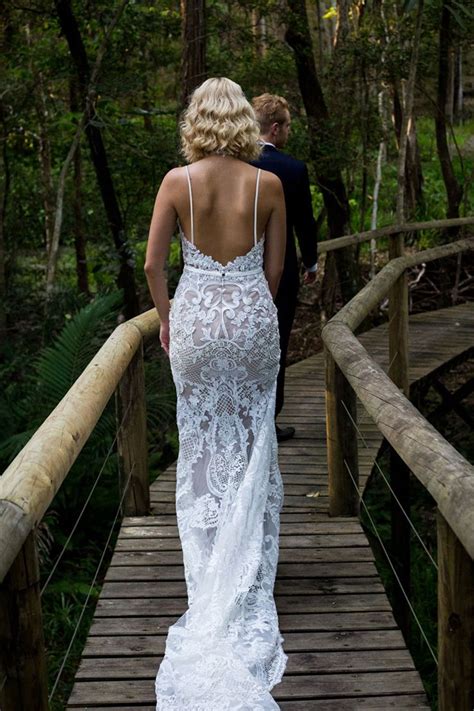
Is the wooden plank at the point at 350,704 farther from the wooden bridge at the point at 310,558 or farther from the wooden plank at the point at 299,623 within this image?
the wooden plank at the point at 299,623

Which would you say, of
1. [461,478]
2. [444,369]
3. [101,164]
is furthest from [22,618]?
[101,164]

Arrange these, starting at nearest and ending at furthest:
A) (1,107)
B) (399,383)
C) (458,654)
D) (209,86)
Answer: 1. (458,654)
2. (209,86)
3. (399,383)
4. (1,107)

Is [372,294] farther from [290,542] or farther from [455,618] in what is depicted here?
[455,618]

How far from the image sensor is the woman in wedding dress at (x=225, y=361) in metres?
3.43

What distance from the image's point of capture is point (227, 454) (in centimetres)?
380

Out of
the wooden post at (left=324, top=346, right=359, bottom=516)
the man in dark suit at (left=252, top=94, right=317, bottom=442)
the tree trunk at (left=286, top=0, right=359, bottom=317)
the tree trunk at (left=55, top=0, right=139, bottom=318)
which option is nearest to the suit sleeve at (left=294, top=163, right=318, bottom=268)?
the man in dark suit at (left=252, top=94, right=317, bottom=442)

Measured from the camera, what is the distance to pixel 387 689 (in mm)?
3193

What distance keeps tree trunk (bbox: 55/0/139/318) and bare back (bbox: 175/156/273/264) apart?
628 centimetres

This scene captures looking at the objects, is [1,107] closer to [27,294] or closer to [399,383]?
[27,294]

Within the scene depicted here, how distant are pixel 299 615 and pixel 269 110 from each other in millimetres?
2568

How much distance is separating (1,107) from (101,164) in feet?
6.34

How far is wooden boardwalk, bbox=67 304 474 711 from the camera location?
318cm

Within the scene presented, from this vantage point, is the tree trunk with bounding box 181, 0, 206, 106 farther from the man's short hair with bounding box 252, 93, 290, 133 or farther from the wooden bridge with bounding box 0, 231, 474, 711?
the man's short hair with bounding box 252, 93, 290, 133

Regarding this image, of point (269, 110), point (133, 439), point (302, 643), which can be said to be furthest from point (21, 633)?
point (269, 110)
